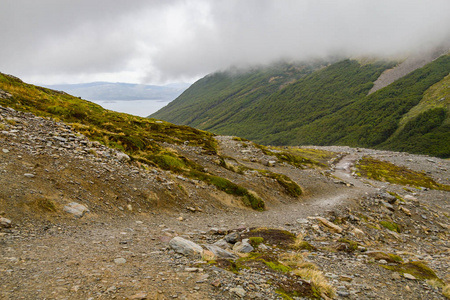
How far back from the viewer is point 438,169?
102 m

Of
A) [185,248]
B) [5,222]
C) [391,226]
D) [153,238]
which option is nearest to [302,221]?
[391,226]

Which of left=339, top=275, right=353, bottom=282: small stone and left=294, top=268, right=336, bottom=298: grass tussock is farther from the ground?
left=294, top=268, right=336, bottom=298: grass tussock

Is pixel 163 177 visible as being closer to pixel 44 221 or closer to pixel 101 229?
pixel 101 229

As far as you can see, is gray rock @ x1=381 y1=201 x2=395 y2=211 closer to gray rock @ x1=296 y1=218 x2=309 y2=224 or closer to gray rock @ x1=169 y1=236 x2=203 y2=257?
gray rock @ x1=296 y1=218 x2=309 y2=224

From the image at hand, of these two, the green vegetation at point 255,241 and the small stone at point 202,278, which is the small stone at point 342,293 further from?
the small stone at point 202,278

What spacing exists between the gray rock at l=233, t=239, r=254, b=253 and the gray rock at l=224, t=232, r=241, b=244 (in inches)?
34.0

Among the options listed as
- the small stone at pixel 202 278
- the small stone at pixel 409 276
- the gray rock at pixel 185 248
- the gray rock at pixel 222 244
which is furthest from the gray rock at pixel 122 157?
the small stone at pixel 409 276

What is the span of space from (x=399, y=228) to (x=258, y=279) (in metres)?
26.8

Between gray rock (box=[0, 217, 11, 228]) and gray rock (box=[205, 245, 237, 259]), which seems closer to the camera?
gray rock (box=[0, 217, 11, 228])

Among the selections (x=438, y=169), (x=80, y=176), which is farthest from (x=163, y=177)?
(x=438, y=169)

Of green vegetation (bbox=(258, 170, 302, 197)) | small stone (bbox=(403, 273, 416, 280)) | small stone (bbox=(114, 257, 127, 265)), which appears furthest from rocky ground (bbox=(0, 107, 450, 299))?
green vegetation (bbox=(258, 170, 302, 197))

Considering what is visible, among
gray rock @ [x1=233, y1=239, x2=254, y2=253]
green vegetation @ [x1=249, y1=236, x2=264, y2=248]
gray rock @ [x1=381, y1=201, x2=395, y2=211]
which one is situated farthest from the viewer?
gray rock @ [x1=381, y1=201, x2=395, y2=211]

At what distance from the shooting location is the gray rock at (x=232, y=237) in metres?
14.9

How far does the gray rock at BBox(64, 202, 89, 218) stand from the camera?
1318cm
